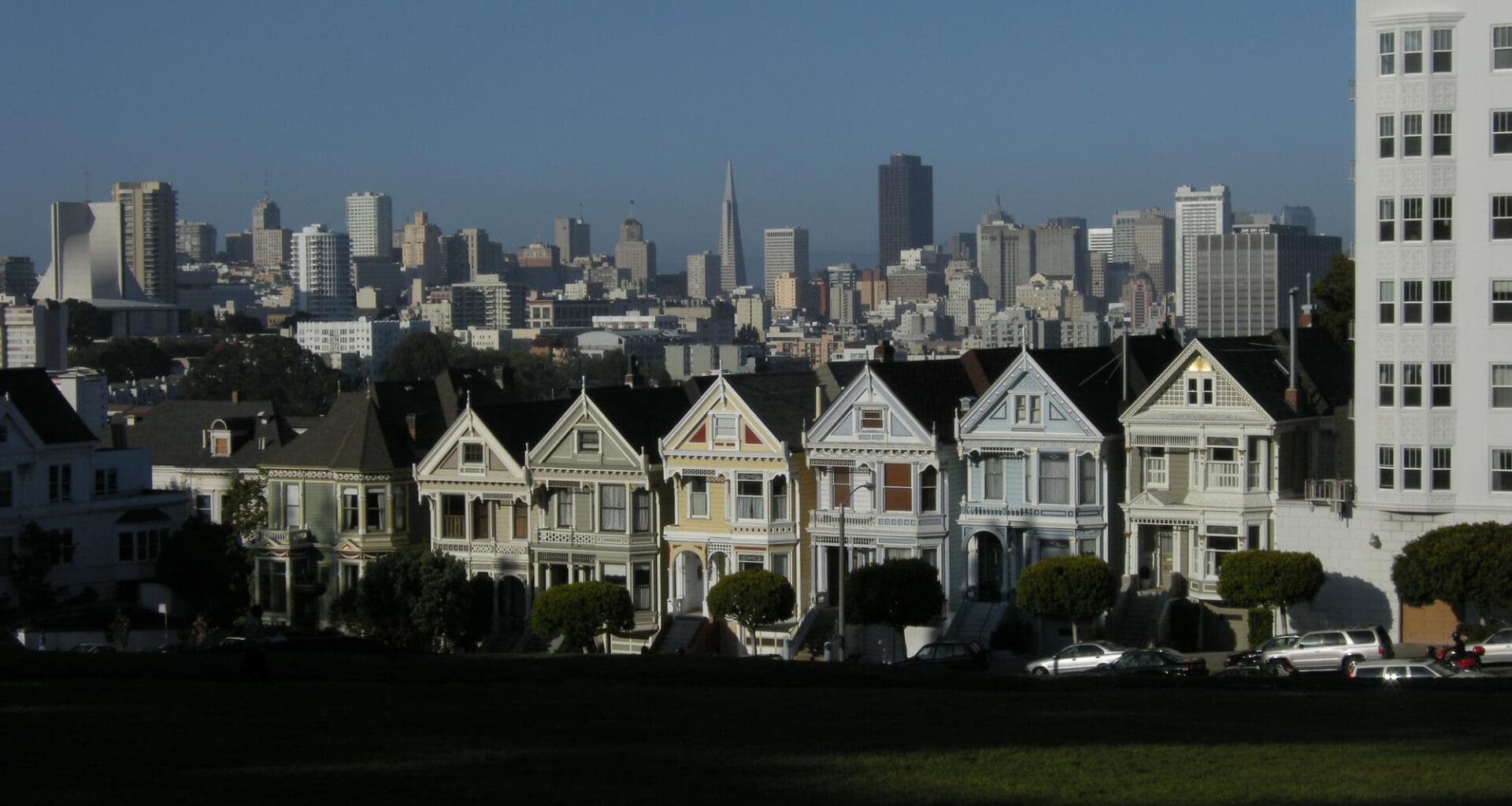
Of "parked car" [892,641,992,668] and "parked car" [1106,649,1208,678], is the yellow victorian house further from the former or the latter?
"parked car" [1106,649,1208,678]

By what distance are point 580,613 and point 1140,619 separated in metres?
14.0

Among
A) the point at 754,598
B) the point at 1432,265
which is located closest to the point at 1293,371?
the point at 1432,265

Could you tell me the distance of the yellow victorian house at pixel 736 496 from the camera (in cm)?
5841

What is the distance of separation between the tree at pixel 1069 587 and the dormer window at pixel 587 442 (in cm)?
1380

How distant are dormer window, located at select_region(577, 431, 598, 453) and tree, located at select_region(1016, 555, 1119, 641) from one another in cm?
1380

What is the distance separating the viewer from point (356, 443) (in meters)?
66.0

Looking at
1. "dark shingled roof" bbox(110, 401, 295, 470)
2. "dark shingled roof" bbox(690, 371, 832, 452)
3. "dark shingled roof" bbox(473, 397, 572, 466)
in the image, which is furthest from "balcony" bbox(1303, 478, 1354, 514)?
"dark shingled roof" bbox(110, 401, 295, 470)

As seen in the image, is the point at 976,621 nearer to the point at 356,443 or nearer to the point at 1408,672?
the point at 1408,672

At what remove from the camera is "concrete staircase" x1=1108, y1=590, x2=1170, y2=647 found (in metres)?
52.5

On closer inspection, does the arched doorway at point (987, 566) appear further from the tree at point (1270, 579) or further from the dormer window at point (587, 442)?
the dormer window at point (587, 442)

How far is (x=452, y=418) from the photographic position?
7025cm

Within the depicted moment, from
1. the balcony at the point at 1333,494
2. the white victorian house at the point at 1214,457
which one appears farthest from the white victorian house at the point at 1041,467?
the balcony at the point at 1333,494

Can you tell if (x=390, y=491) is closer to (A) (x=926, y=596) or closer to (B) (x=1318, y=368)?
(A) (x=926, y=596)

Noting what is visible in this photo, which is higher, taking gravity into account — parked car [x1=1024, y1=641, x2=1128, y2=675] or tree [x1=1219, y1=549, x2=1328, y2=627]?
tree [x1=1219, y1=549, x2=1328, y2=627]
